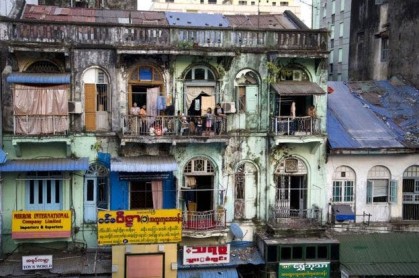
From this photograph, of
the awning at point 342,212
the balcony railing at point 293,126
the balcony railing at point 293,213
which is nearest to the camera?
the balcony railing at point 293,126

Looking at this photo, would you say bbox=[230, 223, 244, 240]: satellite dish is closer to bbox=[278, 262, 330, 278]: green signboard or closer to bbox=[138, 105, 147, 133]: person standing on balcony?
bbox=[278, 262, 330, 278]: green signboard

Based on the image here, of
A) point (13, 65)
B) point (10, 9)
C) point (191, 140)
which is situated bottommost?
point (191, 140)

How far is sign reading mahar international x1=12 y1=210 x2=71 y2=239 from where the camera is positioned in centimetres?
A: 2197

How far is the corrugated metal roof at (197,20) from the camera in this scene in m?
26.5

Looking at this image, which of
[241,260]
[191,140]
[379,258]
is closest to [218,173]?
[191,140]

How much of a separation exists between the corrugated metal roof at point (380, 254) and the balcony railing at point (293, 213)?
131cm

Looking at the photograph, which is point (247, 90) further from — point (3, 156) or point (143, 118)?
point (3, 156)

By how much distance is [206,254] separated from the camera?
22469 mm

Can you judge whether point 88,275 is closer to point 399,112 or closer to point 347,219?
point 347,219

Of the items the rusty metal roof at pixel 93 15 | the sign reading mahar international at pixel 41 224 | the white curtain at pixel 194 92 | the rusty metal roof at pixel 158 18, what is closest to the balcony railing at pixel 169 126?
the white curtain at pixel 194 92

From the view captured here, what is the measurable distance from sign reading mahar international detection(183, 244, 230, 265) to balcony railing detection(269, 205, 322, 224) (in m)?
3.05

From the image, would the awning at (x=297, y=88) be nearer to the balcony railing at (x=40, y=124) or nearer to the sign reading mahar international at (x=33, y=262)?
the balcony railing at (x=40, y=124)

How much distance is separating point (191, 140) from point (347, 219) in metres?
8.11

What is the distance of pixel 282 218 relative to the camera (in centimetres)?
2455
